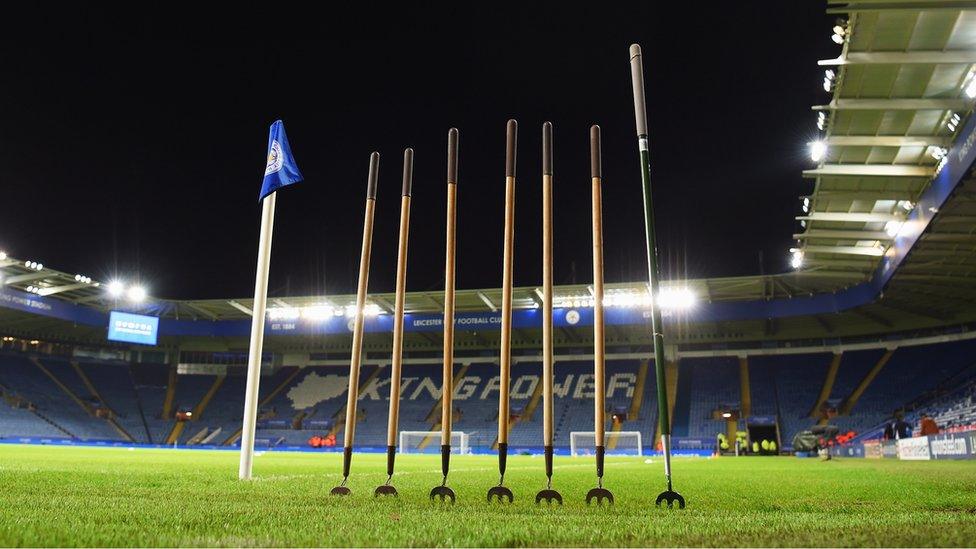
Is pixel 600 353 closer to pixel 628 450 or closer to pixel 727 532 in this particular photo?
pixel 727 532

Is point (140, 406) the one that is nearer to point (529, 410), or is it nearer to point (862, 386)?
point (529, 410)

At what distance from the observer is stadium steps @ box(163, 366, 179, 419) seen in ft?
158

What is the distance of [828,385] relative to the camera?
39.8 meters

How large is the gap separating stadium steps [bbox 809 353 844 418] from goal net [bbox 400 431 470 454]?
809 inches

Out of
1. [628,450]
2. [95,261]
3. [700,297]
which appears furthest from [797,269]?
[95,261]

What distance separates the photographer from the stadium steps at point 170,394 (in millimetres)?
48094

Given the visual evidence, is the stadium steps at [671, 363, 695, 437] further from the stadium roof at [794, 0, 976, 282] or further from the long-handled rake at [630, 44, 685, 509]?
the long-handled rake at [630, 44, 685, 509]

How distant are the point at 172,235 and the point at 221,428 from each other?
14.2 meters

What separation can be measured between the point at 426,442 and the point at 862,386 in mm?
26394

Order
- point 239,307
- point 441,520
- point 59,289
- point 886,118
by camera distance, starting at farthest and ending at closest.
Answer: point 239,307 < point 59,289 < point 886,118 < point 441,520

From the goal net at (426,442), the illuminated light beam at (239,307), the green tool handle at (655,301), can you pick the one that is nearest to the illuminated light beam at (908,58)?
the green tool handle at (655,301)

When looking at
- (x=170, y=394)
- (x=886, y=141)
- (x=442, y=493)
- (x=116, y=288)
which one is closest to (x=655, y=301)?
(x=442, y=493)

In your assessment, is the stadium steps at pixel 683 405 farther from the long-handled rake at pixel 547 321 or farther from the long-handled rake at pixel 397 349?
the long-handled rake at pixel 547 321

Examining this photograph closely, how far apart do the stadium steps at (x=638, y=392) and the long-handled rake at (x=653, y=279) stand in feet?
121
